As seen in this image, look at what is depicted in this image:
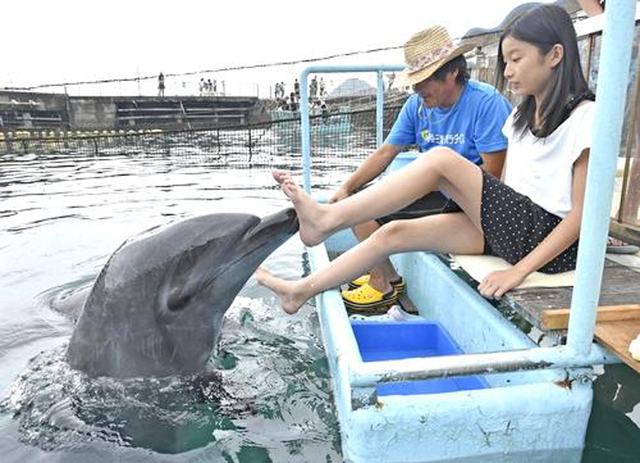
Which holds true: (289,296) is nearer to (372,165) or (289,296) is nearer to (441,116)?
(372,165)

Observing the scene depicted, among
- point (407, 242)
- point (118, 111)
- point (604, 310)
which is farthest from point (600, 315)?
point (118, 111)

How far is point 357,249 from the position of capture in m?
3.29

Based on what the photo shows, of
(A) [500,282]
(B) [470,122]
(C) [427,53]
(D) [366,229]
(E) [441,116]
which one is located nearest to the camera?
(A) [500,282]

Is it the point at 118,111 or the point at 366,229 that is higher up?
the point at 118,111

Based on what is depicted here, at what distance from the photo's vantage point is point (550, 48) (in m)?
2.79

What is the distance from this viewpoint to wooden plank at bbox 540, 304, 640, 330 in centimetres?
227

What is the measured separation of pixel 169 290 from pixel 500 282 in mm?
Answer: 1692

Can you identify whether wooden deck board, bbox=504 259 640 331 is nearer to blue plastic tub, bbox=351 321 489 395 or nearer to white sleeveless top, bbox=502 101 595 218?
white sleeveless top, bbox=502 101 595 218

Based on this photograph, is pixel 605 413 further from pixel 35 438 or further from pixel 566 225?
pixel 35 438

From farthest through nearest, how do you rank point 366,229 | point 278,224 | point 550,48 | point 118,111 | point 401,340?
point 118,111 → point 366,229 → point 401,340 → point 278,224 → point 550,48

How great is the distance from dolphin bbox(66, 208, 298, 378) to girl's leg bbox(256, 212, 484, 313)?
0.37 metres

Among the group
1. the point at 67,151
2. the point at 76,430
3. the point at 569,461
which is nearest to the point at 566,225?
the point at 569,461

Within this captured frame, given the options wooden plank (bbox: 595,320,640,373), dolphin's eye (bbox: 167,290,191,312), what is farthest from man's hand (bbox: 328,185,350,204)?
wooden plank (bbox: 595,320,640,373)

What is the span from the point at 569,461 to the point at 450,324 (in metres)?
1.32
